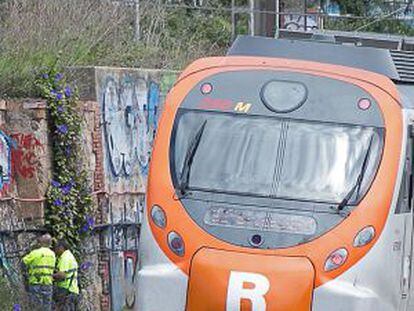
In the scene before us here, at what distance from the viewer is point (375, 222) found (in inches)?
441

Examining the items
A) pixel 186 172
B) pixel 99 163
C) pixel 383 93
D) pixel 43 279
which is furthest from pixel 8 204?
pixel 383 93

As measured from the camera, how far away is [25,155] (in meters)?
17.0

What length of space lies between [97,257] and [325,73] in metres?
7.68

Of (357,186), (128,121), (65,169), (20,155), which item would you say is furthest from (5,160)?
(357,186)

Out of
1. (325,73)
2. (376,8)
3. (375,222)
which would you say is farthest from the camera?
(376,8)

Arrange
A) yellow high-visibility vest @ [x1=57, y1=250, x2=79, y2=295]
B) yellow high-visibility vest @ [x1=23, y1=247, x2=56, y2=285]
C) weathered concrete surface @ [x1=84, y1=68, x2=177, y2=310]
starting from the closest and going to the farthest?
yellow high-visibility vest @ [x1=23, y1=247, x2=56, y2=285] < yellow high-visibility vest @ [x1=57, y1=250, x2=79, y2=295] < weathered concrete surface @ [x1=84, y1=68, x2=177, y2=310]

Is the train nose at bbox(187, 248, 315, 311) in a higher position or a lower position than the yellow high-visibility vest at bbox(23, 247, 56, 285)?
higher

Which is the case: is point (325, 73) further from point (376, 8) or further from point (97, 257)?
point (376, 8)

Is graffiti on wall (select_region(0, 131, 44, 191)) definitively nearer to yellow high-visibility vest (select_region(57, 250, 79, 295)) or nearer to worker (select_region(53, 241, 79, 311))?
worker (select_region(53, 241, 79, 311))

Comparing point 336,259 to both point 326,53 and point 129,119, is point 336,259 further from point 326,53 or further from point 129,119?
point 129,119

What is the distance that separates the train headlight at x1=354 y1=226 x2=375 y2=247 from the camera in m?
11.1

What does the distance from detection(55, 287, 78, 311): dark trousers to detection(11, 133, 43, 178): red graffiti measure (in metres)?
1.70

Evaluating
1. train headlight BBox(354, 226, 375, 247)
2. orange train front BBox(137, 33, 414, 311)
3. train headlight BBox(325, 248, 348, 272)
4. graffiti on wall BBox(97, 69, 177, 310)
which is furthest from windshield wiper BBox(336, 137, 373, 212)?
graffiti on wall BBox(97, 69, 177, 310)

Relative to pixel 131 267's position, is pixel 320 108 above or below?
above
